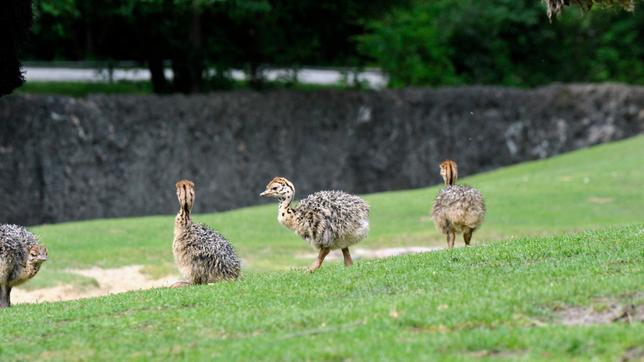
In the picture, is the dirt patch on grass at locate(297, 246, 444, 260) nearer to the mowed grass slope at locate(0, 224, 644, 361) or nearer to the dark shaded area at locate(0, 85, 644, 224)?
the dark shaded area at locate(0, 85, 644, 224)

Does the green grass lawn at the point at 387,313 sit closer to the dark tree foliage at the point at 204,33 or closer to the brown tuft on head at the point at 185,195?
the brown tuft on head at the point at 185,195

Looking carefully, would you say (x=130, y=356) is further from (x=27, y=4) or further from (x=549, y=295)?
(x=27, y=4)

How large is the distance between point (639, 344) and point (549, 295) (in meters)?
1.77

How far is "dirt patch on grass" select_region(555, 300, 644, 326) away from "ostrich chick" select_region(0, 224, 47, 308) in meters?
6.69

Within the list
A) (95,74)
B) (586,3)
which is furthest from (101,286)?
(95,74)

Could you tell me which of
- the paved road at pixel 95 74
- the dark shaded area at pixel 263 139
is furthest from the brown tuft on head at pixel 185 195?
the paved road at pixel 95 74

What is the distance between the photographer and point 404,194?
109 ft

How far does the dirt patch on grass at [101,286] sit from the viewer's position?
20312 mm

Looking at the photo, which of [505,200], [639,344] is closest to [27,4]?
[639,344]

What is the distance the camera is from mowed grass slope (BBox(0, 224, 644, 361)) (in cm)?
1012

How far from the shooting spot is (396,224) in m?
28.8

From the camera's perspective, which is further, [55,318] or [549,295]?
[55,318]

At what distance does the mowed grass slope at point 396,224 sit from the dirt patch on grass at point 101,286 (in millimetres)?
252

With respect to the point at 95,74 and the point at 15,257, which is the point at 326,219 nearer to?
the point at 15,257
